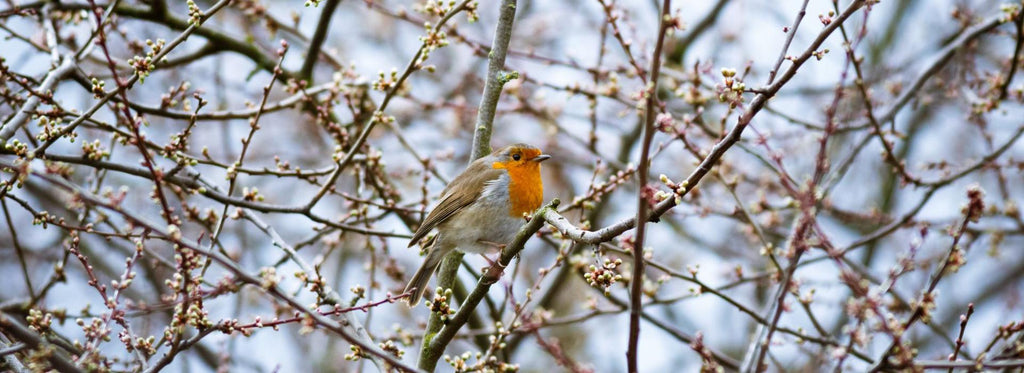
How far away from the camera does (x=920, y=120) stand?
32.3ft

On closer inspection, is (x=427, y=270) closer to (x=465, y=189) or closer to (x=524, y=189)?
(x=465, y=189)

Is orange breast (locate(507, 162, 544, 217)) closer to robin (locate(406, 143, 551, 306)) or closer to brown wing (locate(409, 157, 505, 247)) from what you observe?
robin (locate(406, 143, 551, 306))

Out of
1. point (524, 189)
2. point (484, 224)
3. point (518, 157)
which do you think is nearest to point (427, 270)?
point (484, 224)

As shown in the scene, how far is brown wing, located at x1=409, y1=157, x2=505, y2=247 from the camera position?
16.5 ft

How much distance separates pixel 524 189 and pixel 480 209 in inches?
11.4

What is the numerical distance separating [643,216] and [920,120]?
28.2 ft

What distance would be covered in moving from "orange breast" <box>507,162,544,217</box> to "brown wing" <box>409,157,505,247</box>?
0.11 m

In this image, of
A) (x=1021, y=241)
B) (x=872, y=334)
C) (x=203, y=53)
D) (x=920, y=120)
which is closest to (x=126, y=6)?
(x=203, y=53)

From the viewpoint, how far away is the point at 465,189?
5.17 meters

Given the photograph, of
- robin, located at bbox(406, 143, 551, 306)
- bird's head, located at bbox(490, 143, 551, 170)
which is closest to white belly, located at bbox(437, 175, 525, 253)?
robin, located at bbox(406, 143, 551, 306)

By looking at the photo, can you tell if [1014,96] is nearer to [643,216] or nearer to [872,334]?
[872,334]

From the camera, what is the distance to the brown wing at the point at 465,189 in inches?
198

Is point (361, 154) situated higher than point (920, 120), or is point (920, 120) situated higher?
point (920, 120)

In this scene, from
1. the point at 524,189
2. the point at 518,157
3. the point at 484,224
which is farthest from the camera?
the point at 518,157
